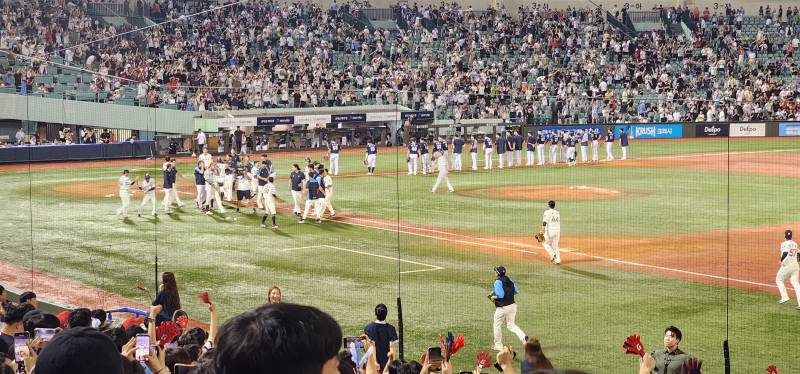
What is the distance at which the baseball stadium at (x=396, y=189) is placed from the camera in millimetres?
13258

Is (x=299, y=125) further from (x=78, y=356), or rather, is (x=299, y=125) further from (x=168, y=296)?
(x=78, y=356)

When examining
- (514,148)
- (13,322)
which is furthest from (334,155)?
(13,322)

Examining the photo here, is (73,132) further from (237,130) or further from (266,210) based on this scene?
(266,210)

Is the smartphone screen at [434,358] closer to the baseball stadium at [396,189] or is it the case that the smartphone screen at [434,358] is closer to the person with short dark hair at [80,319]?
the baseball stadium at [396,189]

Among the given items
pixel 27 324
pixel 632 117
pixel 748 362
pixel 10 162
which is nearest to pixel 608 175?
pixel 632 117

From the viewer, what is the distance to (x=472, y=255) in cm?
2358

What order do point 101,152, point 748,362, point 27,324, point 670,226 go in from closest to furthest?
point 27,324 → point 748,362 → point 670,226 → point 101,152

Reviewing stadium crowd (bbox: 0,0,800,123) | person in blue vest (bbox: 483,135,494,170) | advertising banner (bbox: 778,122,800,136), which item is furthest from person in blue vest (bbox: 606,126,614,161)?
advertising banner (bbox: 778,122,800,136)

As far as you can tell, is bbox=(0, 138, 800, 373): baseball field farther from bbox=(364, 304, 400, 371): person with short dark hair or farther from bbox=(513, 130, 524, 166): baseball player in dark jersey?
bbox=(513, 130, 524, 166): baseball player in dark jersey

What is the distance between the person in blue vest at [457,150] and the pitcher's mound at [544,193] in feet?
17.2

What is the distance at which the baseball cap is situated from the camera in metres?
3.55

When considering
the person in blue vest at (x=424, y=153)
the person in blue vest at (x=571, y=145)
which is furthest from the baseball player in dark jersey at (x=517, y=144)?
the person in blue vest at (x=424, y=153)

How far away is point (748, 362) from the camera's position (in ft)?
47.8

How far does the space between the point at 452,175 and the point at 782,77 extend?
2299 cm
